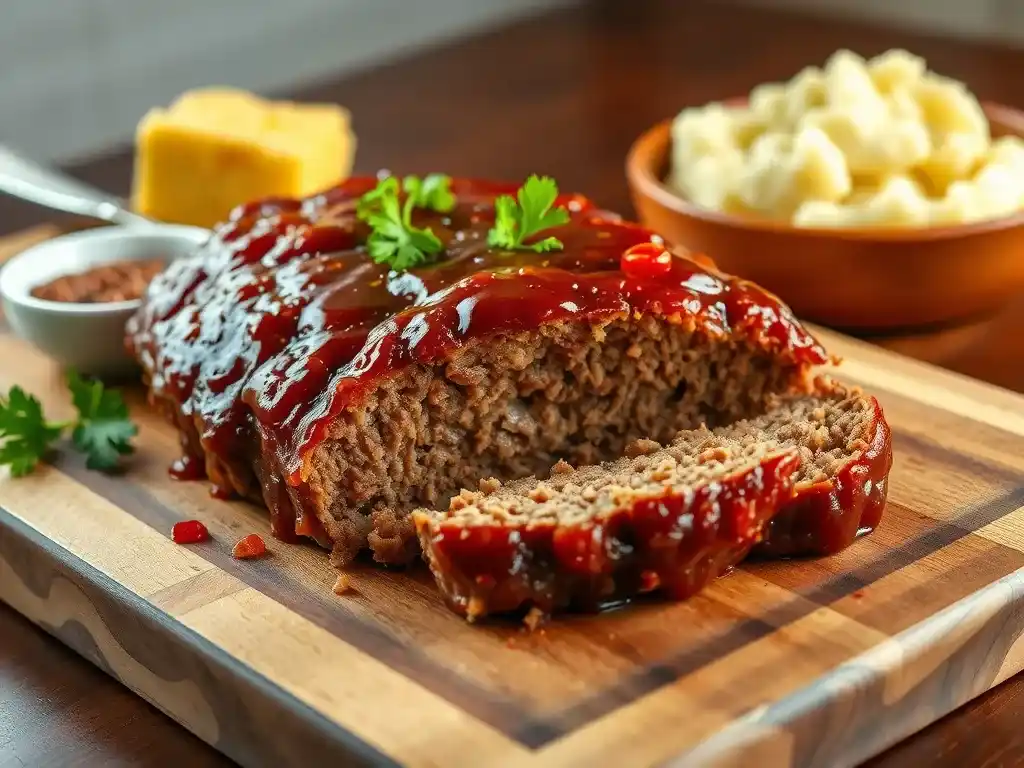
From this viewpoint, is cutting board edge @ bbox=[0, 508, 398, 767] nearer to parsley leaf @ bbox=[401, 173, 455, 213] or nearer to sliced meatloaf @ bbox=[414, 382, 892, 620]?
sliced meatloaf @ bbox=[414, 382, 892, 620]

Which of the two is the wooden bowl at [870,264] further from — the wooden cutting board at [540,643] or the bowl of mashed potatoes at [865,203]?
the wooden cutting board at [540,643]

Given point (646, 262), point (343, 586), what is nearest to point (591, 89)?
point (646, 262)

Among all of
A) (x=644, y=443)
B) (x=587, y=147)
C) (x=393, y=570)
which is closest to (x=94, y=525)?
(x=393, y=570)

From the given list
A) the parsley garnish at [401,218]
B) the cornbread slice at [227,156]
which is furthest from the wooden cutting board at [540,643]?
the cornbread slice at [227,156]

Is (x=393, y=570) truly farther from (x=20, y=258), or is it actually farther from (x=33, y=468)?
(x=20, y=258)

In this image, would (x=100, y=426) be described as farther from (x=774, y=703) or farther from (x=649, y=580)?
(x=774, y=703)

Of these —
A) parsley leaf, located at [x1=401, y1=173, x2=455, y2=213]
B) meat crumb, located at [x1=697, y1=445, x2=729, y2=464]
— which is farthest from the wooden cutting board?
parsley leaf, located at [x1=401, y1=173, x2=455, y2=213]
